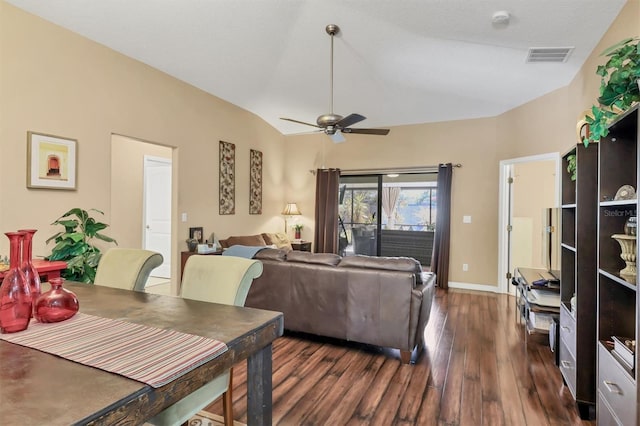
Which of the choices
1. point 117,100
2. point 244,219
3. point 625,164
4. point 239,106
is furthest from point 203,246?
point 625,164

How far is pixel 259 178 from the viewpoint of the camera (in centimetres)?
620

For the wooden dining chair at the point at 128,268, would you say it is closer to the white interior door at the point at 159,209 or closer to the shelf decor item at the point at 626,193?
the shelf decor item at the point at 626,193

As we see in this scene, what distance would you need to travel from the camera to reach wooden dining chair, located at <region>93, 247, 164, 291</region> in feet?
6.65

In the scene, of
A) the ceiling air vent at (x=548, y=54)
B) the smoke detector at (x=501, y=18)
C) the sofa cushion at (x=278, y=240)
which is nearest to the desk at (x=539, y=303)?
the ceiling air vent at (x=548, y=54)

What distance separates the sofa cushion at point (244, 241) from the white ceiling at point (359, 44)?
223 cm

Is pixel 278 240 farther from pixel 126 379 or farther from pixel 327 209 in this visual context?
pixel 126 379

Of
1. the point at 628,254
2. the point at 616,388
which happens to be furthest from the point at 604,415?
the point at 628,254

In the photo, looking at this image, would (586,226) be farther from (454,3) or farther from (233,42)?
(233,42)

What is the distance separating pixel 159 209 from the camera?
561 cm

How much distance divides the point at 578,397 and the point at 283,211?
5.50 meters

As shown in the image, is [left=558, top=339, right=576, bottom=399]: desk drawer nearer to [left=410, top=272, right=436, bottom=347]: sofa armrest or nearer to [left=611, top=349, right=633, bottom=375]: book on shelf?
[left=611, top=349, right=633, bottom=375]: book on shelf

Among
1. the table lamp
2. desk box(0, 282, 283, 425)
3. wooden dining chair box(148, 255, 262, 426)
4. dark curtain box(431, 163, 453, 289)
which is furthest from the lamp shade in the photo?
desk box(0, 282, 283, 425)

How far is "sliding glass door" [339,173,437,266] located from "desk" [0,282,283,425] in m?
5.16

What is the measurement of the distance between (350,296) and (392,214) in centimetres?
379
